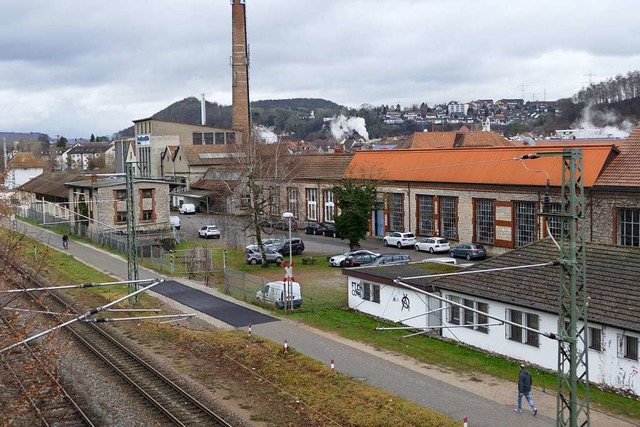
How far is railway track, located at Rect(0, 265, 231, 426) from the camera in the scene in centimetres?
2081

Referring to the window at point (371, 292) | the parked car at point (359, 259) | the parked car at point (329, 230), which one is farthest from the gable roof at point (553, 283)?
the parked car at point (329, 230)

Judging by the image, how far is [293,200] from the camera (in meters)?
70.8

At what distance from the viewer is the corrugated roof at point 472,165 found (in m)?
44.4

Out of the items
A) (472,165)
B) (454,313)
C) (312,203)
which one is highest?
(472,165)

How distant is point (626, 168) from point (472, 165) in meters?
12.3

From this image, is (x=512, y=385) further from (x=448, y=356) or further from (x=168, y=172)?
(x=168, y=172)

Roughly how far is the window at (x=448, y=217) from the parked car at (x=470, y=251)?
3.43 metres

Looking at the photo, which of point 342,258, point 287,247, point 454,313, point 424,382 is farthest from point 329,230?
point 424,382

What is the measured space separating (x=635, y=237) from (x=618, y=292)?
17798mm

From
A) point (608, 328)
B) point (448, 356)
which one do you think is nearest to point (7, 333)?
point (448, 356)

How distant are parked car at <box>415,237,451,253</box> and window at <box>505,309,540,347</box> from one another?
2487 centimetres

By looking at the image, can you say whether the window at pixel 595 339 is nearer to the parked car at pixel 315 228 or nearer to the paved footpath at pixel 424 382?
the paved footpath at pixel 424 382

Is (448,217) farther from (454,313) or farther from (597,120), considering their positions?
(597,120)

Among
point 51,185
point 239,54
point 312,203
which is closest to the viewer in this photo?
point 312,203
